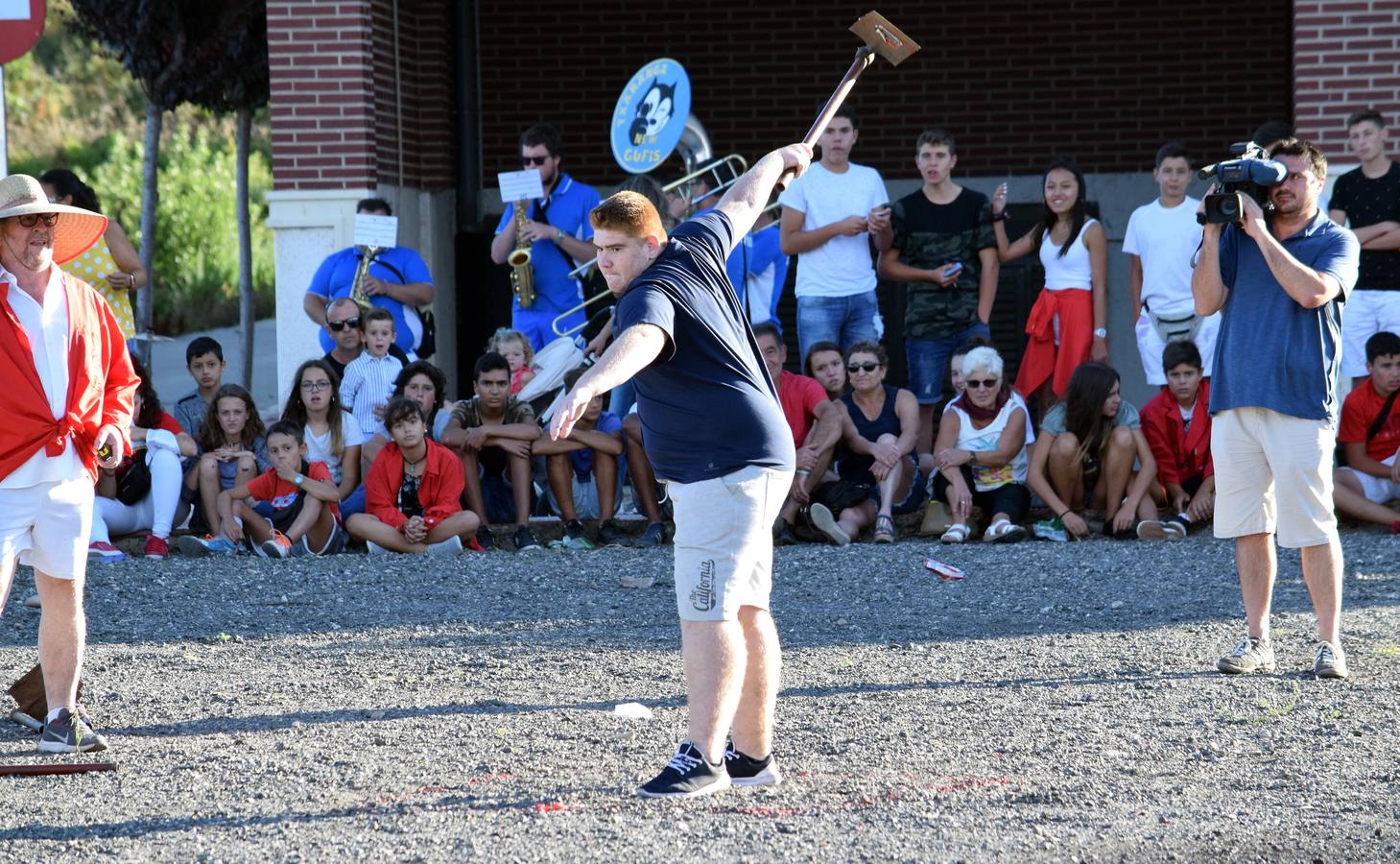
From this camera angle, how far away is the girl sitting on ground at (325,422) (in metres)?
9.59

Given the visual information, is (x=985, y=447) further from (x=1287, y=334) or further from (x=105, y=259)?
(x=105, y=259)

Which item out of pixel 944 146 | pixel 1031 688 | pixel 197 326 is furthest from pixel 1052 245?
pixel 197 326

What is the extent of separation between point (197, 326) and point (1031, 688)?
1586cm

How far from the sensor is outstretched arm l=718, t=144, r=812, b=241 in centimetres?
493

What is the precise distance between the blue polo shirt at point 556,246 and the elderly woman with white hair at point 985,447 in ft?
8.44

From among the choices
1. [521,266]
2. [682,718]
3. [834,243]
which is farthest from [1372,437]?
[682,718]

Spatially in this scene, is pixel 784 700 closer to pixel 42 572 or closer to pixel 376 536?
pixel 42 572

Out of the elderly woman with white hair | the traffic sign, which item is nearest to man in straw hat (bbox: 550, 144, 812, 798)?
the traffic sign

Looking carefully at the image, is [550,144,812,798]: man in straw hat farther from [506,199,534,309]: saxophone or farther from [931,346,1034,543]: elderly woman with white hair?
[506,199,534,309]: saxophone

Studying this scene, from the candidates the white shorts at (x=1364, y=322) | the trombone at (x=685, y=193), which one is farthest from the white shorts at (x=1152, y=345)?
the trombone at (x=685, y=193)

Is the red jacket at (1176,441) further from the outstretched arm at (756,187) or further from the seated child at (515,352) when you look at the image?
the outstretched arm at (756,187)

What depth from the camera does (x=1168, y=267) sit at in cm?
995

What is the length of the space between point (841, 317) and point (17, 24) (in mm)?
5110

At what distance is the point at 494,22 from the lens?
14109 millimetres
